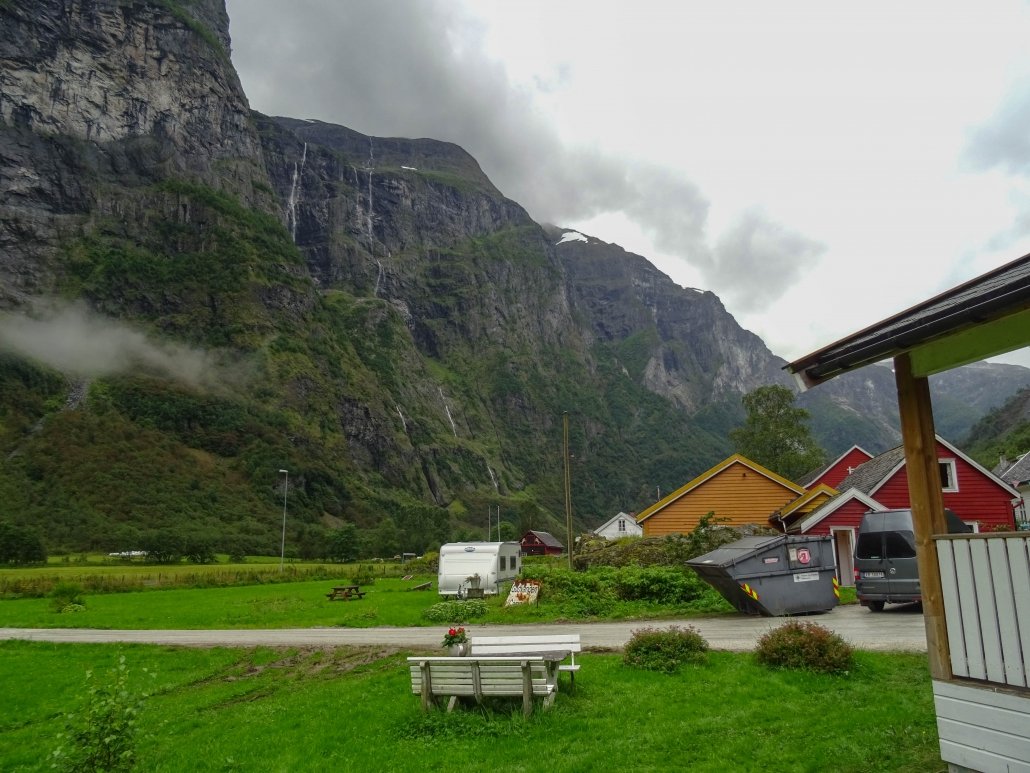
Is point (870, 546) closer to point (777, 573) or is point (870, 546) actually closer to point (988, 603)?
point (777, 573)

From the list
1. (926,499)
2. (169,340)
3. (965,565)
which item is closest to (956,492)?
(926,499)

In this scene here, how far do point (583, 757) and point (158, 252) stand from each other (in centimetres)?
17860

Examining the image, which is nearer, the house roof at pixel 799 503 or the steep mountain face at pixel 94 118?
the house roof at pixel 799 503

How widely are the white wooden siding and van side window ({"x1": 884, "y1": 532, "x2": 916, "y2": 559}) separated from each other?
12.6 metres

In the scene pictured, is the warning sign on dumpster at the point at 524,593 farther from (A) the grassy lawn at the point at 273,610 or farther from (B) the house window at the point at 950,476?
(B) the house window at the point at 950,476

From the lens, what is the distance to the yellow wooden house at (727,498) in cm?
3522

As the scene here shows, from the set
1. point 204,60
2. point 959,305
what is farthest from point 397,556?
point 204,60

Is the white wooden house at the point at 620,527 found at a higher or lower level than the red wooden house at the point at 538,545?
higher

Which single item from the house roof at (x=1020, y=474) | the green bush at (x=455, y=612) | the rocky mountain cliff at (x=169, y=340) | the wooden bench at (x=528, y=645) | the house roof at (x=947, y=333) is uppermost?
the rocky mountain cliff at (x=169, y=340)

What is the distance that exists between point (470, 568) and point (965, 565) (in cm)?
2370

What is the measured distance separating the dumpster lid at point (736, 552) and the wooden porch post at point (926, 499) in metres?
10.6

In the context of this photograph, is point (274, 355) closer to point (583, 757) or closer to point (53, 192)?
point (53, 192)

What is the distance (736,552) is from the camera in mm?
16547

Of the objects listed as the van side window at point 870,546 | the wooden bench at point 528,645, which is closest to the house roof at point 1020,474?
the van side window at point 870,546
